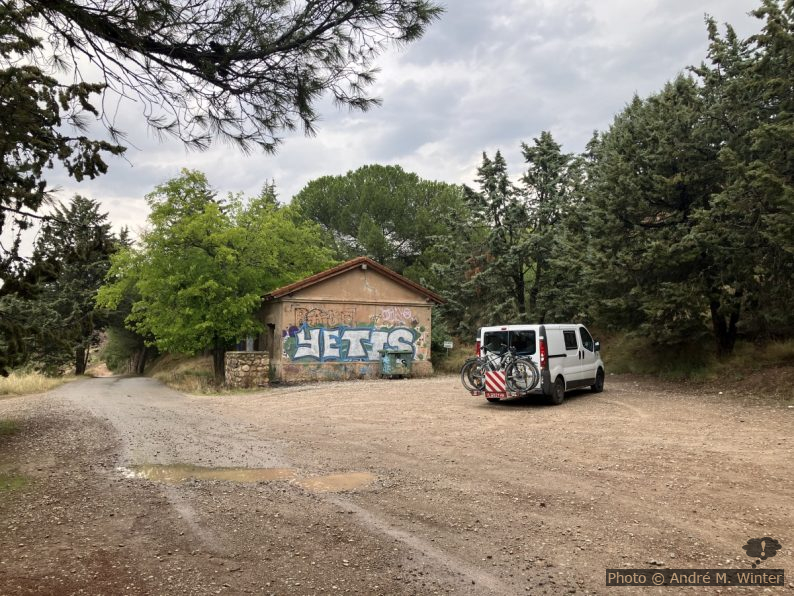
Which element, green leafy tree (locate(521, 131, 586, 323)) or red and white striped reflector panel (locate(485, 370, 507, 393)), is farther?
green leafy tree (locate(521, 131, 586, 323))

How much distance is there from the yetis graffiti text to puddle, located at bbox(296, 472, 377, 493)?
16.4 m

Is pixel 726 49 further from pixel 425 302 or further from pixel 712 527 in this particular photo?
pixel 712 527

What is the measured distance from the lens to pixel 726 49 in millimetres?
16359

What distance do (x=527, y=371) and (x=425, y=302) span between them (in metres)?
13.5

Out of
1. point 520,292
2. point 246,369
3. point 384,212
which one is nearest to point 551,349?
point 246,369

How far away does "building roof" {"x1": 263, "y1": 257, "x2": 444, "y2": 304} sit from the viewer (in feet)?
74.6

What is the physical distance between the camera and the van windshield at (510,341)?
1266 centimetres

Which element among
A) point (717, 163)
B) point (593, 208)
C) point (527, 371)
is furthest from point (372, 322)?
point (717, 163)

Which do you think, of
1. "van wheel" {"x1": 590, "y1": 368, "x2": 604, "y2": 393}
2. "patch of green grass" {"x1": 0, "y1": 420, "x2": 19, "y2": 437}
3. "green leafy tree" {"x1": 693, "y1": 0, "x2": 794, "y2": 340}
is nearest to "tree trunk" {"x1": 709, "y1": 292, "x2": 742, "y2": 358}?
"green leafy tree" {"x1": 693, "y1": 0, "x2": 794, "y2": 340}

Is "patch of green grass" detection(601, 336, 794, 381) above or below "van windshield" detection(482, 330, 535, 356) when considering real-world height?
below

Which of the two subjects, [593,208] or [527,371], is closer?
[527,371]

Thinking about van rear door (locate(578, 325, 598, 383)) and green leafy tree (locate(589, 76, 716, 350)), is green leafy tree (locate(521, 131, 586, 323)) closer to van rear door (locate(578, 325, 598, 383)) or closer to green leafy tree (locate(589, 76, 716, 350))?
green leafy tree (locate(589, 76, 716, 350))

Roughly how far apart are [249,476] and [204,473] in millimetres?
Result: 679

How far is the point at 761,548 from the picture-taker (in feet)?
14.3
